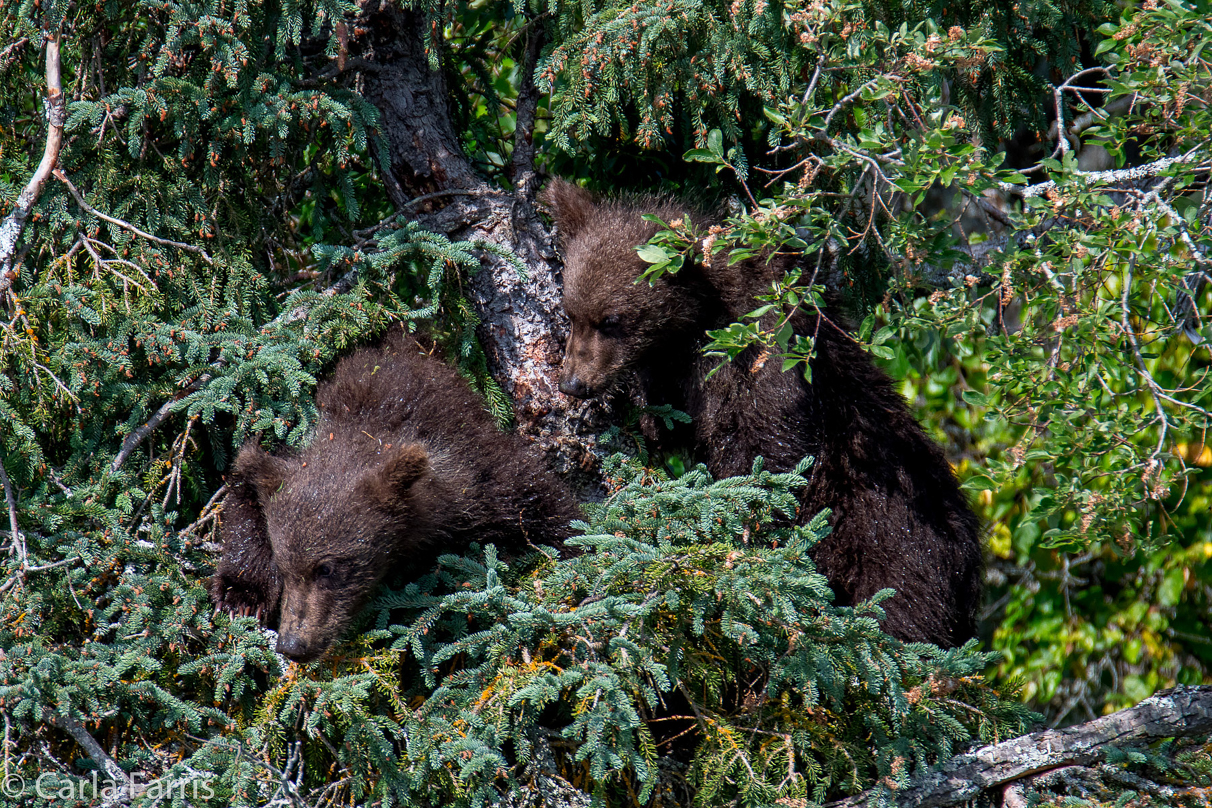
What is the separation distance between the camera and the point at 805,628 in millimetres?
3104

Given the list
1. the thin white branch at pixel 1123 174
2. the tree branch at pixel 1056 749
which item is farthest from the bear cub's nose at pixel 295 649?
the thin white branch at pixel 1123 174

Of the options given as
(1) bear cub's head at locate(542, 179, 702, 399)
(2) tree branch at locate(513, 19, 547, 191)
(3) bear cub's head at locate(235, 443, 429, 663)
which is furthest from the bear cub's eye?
(3) bear cub's head at locate(235, 443, 429, 663)

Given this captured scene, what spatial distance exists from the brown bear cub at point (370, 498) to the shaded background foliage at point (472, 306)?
0.16 m

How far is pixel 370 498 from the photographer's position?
353cm

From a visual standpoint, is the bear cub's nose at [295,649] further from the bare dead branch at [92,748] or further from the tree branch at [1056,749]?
the tree branch at [1056,749]

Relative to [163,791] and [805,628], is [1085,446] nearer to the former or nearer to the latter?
[805,628]

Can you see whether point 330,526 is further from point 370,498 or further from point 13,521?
point 13,521

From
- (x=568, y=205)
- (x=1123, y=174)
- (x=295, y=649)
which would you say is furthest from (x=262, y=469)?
(x=1123, y=174)

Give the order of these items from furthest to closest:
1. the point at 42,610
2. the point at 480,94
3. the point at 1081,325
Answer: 1. the point at 480,94
2. the point at 42,610
3. the point at 1081,325

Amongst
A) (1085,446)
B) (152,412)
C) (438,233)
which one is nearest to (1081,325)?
(1085,446)

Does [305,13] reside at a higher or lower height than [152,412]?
higher

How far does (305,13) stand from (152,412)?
1816 mm

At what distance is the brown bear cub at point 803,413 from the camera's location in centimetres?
415

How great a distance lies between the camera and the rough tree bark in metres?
4.41
